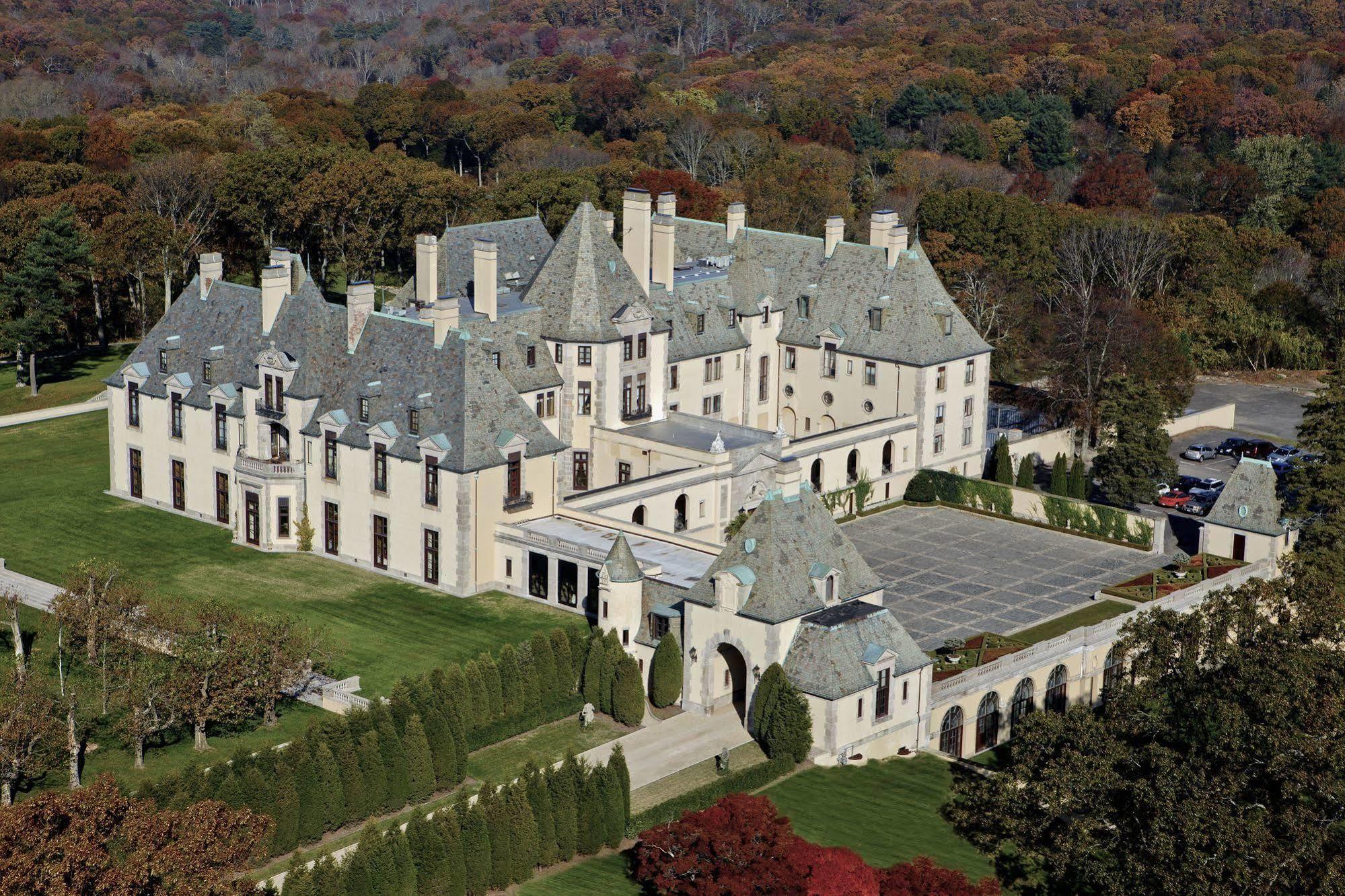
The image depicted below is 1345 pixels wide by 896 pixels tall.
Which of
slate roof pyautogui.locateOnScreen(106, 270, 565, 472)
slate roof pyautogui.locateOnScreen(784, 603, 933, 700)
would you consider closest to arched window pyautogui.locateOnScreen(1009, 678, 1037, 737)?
slate roof pyautogui.locateOnScreen(784, 603, 933, 700)

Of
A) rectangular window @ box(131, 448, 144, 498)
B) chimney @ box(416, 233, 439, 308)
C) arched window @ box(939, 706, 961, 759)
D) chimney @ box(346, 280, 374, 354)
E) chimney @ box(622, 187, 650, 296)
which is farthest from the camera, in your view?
chimney @ box(622, 187, 650, 296)

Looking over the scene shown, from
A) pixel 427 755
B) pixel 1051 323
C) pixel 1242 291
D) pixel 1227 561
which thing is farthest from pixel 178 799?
pixel 1242 291

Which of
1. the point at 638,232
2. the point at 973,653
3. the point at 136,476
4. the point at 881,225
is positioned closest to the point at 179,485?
the point at 136,476

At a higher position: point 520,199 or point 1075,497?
point 520,199

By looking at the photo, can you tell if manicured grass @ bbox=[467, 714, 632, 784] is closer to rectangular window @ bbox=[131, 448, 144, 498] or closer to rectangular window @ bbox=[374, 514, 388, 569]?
rectangular window @ bbox=[374, 514, 388, 569]

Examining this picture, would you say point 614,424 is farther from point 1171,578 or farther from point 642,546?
point 1171,578

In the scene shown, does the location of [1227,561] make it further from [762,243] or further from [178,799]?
[178,799]
